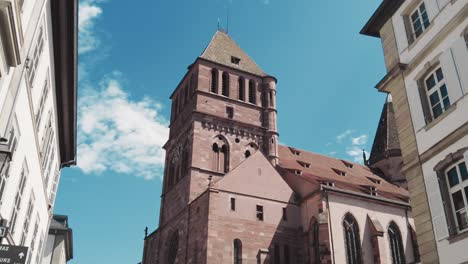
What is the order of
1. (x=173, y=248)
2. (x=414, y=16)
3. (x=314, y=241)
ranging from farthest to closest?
(x=173, y=248)
(x=314, y=241)
(x=414, y=16)

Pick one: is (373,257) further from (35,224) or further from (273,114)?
(35,224)

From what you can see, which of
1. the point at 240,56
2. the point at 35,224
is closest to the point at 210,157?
the point at 240,56

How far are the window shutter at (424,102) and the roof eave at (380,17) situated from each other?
295 centimetres

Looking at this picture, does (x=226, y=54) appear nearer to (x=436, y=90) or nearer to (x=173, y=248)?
(x=173, y=248)

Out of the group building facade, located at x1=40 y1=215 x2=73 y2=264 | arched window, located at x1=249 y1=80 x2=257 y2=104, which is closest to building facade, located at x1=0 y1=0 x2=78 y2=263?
building facade, located at x1=40 y1=215 x2=73 y2=264

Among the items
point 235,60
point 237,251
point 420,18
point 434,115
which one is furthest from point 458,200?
point 235,60

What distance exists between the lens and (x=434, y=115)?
1152cm

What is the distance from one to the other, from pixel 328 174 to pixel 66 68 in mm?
23896

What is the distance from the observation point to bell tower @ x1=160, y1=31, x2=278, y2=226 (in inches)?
1241

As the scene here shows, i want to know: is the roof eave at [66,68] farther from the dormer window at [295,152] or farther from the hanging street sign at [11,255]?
the dormer window at [295,152]

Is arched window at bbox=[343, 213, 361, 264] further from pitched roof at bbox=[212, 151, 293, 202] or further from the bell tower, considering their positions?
the bell tower

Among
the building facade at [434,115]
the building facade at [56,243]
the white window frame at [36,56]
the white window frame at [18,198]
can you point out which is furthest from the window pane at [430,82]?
the building facade at [56,243]

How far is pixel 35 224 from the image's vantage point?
49.4ft

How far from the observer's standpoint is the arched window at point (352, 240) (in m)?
26.0
